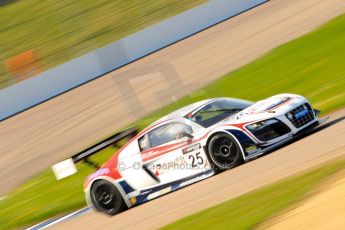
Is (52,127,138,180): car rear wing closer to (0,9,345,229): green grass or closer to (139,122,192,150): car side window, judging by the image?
(0,9,345,229): green grass

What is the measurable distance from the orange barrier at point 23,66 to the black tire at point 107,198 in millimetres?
12707

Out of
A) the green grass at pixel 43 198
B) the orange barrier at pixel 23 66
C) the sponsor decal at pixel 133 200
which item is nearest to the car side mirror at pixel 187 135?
the sponsor decal at pixel 133 200

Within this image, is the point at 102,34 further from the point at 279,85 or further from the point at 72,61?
the point at 279,85

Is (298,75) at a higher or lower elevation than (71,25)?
lower

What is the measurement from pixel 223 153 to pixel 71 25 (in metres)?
15.4

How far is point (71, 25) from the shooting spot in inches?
1051

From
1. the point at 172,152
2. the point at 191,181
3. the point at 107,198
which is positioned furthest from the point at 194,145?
the point at 107,198

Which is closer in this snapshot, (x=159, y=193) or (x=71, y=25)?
(x=159, y=193)

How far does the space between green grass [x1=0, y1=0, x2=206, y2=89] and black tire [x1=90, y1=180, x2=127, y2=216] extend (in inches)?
513

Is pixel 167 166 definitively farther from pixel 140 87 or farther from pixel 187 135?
pixel 140 87

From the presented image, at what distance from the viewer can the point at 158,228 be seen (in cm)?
1032

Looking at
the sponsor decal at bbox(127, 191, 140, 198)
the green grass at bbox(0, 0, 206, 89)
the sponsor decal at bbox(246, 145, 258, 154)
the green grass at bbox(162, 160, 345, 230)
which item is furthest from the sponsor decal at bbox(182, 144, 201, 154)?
the green grass at bbox(0, 0, 206, 89)

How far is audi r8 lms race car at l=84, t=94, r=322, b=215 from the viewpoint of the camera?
12.1 m

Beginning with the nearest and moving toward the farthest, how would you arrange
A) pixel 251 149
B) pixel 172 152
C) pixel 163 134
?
pixel 251 149 < pixel 172 152 < pixel 163 134
